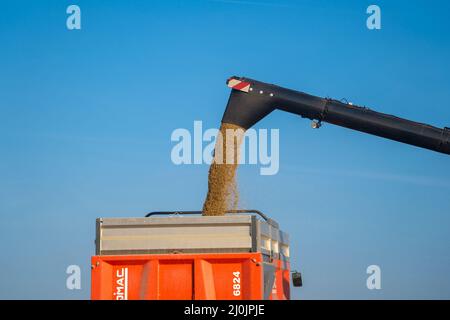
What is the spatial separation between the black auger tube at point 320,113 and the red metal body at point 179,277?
19.2 ft

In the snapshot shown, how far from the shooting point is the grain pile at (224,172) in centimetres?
1466

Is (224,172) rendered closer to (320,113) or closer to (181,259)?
(320,113)

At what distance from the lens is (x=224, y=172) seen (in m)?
15.3

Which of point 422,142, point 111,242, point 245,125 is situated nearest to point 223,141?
point 245,125

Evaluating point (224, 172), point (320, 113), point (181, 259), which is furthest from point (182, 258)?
point (320, 113)

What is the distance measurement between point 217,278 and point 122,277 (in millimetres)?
1211

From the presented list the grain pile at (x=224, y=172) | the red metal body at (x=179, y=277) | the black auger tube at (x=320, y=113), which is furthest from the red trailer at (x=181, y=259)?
the black auger tube at (x=320, y=113)

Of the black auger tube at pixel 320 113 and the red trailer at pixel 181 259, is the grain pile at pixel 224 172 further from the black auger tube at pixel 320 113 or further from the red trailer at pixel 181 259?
the red trailer at pixel 181 259

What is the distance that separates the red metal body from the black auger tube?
5.85 m
